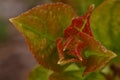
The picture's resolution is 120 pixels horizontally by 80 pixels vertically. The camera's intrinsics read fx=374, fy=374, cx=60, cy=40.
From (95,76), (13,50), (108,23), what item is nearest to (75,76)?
(95,76)

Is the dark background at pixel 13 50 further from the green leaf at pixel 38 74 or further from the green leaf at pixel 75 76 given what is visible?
the green leaf at pixel 75 76

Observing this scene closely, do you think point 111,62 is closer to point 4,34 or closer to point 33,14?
point 33,14

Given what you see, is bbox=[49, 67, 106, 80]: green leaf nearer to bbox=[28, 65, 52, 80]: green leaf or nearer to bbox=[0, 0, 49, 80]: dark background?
bbox=[28, 65, 52, 80]: green leaf

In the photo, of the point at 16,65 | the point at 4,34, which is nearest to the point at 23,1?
the point at 4,34

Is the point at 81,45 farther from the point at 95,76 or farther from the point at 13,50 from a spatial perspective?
the point at 13,50

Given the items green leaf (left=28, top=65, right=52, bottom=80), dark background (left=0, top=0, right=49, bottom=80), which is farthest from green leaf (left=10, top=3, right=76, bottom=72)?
dark background (left=0, top=0, right=49, bottom=80)

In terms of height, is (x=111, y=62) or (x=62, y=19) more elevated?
(x=62, y=19)

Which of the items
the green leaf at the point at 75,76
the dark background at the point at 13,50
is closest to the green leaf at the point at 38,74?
the green leaf at the point at 75,76

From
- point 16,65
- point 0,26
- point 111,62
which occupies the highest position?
point 111,62
